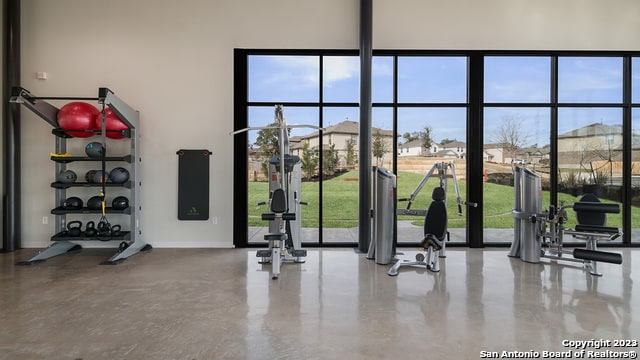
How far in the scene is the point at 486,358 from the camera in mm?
2479

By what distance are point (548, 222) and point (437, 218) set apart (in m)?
1.73

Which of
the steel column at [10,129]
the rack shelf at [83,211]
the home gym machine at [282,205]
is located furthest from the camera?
the steel column at [10,129]

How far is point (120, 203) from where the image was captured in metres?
5.35

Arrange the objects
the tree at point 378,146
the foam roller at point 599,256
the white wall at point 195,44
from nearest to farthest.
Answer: the foam roller at point 599,256 → the white wall at point 195,44 → the tree at point 378,146

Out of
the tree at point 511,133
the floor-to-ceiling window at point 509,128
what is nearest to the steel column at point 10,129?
the floor-to-ceiling window at point 509,128

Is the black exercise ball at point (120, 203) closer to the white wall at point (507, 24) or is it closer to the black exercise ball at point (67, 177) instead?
the black exercise ball at point (67, 177)

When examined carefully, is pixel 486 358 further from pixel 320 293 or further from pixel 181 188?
pixel 181 188

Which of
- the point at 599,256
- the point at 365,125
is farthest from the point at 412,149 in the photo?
the point at 599,256

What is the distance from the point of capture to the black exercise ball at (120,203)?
533 centimetres

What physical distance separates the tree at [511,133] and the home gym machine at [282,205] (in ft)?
11.7

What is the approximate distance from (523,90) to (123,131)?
6.68 metres

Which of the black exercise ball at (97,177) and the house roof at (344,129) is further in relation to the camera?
the house roof at (344,129)

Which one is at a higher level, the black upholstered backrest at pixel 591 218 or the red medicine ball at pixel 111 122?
the red medicine ball at pixel 111 122

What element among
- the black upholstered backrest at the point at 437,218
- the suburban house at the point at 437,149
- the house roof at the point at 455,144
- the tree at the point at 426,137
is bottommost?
the black upholstered backrest at the point at 437,218
